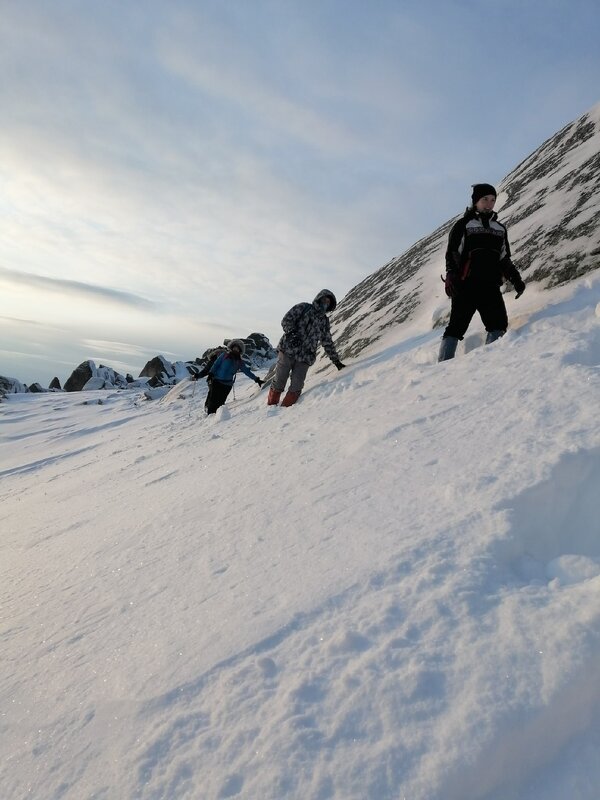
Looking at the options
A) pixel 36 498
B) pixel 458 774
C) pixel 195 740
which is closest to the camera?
pixel 458 774

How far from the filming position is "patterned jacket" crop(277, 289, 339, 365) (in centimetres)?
810

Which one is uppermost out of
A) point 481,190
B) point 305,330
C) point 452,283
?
point 481,190

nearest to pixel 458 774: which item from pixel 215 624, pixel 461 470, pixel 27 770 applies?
pixel 215 624

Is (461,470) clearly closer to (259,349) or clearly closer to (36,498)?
(36,498)

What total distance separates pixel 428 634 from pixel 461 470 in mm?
1365

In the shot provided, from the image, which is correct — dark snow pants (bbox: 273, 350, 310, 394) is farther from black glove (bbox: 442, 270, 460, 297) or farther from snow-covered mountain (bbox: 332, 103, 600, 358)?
black glove (bbox: 442, 270, 460, 297)

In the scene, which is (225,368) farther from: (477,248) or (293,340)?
(477,248)

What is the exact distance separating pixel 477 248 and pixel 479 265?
0.19 metres

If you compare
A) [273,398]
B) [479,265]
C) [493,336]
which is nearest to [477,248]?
[479,265]

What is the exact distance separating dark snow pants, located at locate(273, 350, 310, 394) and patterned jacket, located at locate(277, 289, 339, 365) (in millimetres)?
92

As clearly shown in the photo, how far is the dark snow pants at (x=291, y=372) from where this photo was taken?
26.5 feet

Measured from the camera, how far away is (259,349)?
31562 millimetres

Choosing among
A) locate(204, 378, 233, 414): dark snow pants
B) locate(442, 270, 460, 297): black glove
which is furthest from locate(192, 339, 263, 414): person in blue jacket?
locate(442, 270, 460, 297): black glove

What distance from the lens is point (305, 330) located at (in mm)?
8109
